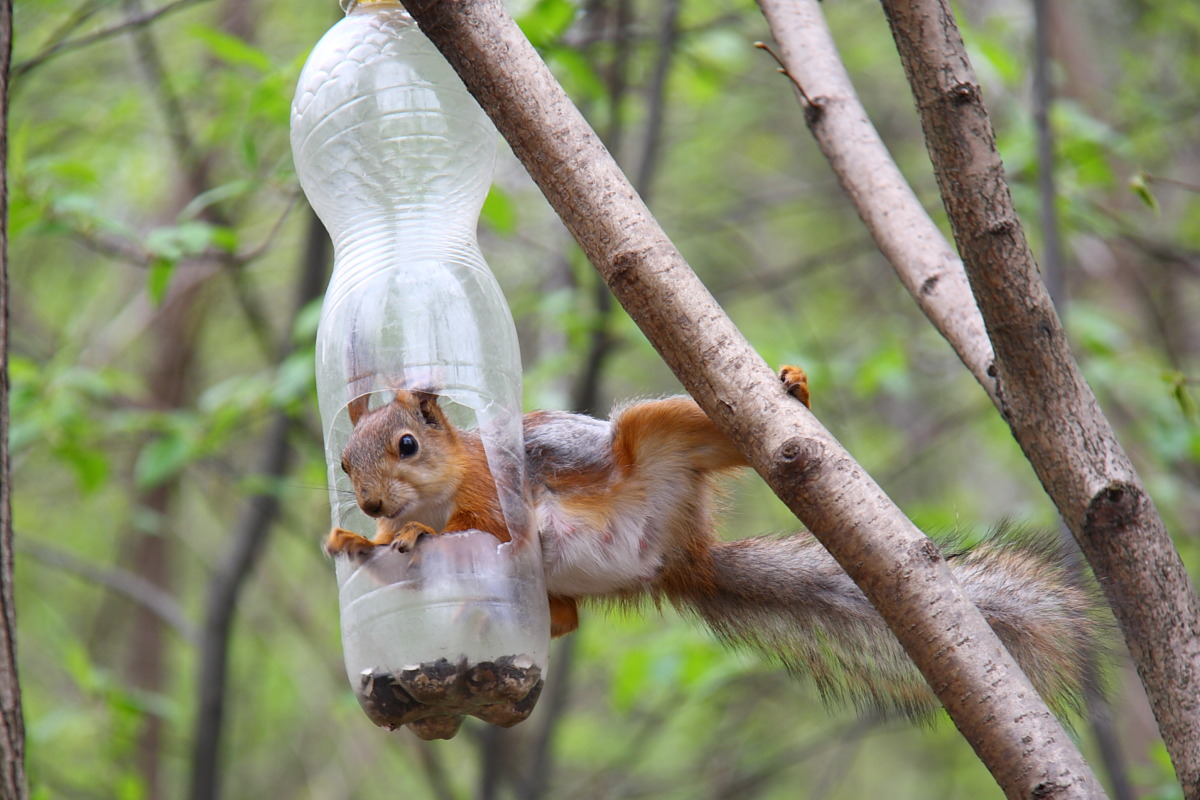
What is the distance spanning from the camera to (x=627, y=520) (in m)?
2.08

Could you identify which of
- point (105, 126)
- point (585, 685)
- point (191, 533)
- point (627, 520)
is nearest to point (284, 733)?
point (191, 533)

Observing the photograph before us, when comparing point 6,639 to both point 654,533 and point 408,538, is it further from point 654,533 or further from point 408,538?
point 654,533

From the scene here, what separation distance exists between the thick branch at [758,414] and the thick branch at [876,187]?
1.49 feet

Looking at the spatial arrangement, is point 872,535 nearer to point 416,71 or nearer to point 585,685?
point 416,71

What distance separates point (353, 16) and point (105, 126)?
2761 millimetres

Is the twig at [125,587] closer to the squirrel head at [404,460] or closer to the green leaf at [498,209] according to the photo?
the green leaf at [498,209]

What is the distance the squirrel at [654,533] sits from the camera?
6.45 feet

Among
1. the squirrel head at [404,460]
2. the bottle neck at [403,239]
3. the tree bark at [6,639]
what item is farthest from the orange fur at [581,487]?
the tree bark at [6,639]

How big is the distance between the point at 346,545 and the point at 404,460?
231mm

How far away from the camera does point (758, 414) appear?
1333 mm

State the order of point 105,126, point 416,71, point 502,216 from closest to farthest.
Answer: point 416,71
point 502,216
point 105,126

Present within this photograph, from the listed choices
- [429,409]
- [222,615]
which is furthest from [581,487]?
[222,615]

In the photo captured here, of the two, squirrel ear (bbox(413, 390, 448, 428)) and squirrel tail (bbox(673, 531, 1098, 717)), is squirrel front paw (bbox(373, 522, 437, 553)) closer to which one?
squirrel ear (bbox(413, 390, 448, 428))

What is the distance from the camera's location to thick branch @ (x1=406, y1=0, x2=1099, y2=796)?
125 cm
